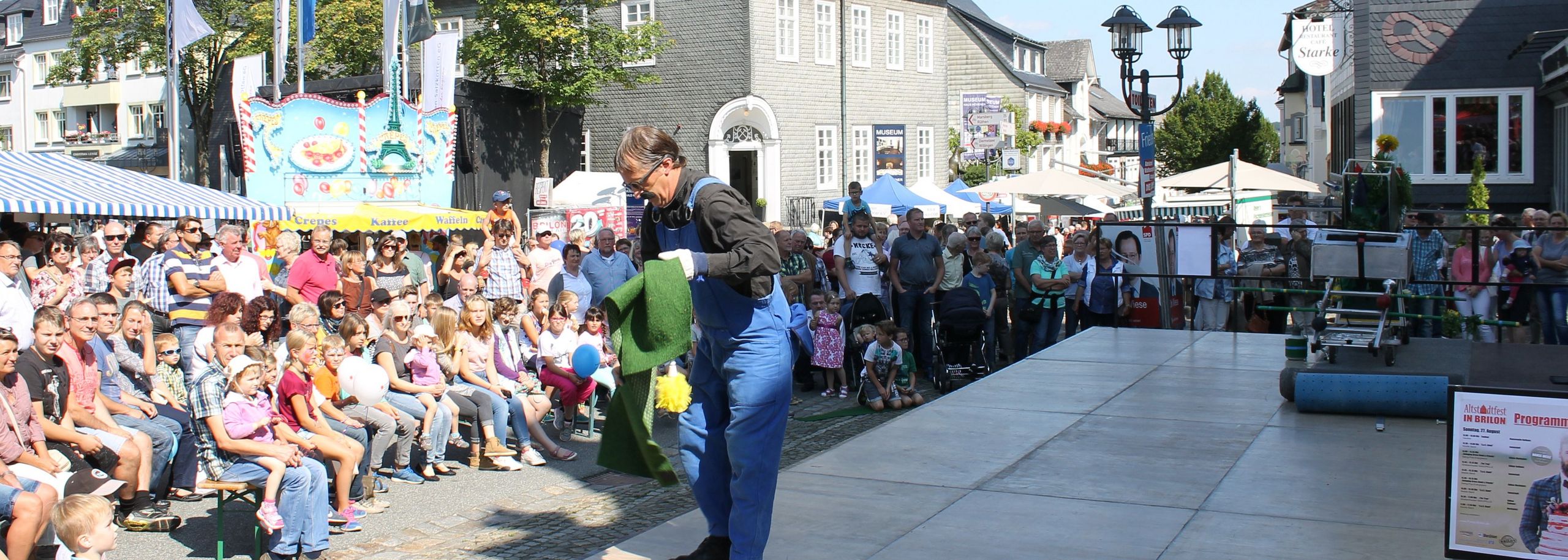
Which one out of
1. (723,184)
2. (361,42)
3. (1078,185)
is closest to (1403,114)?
(1078,185)

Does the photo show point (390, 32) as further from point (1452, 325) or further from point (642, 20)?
point (1452, 325)

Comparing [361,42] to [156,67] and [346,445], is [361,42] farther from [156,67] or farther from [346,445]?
[346,445]

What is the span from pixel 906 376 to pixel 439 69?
46.4ft

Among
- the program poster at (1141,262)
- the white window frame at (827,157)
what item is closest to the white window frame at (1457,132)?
the program poster at (1141,262)

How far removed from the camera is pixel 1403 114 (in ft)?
75.1

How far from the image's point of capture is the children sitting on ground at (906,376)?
37.6 ft

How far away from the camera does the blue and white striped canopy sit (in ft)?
37.0

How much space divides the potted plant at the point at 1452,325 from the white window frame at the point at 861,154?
25.8m

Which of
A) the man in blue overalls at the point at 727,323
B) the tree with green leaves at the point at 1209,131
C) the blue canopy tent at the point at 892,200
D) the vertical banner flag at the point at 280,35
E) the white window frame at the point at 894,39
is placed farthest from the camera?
the tree with green leaves at the point at 1209,131

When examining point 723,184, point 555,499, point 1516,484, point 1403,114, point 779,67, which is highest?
point 779,67

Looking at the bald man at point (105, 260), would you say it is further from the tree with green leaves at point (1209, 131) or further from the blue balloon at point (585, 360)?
the tree with green leaves at point (1209, 131)

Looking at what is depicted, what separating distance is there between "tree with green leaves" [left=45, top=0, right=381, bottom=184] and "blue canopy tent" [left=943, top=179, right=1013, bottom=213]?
724 inches

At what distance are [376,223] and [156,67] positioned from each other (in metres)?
40.3

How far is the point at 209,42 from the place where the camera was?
41250mm
